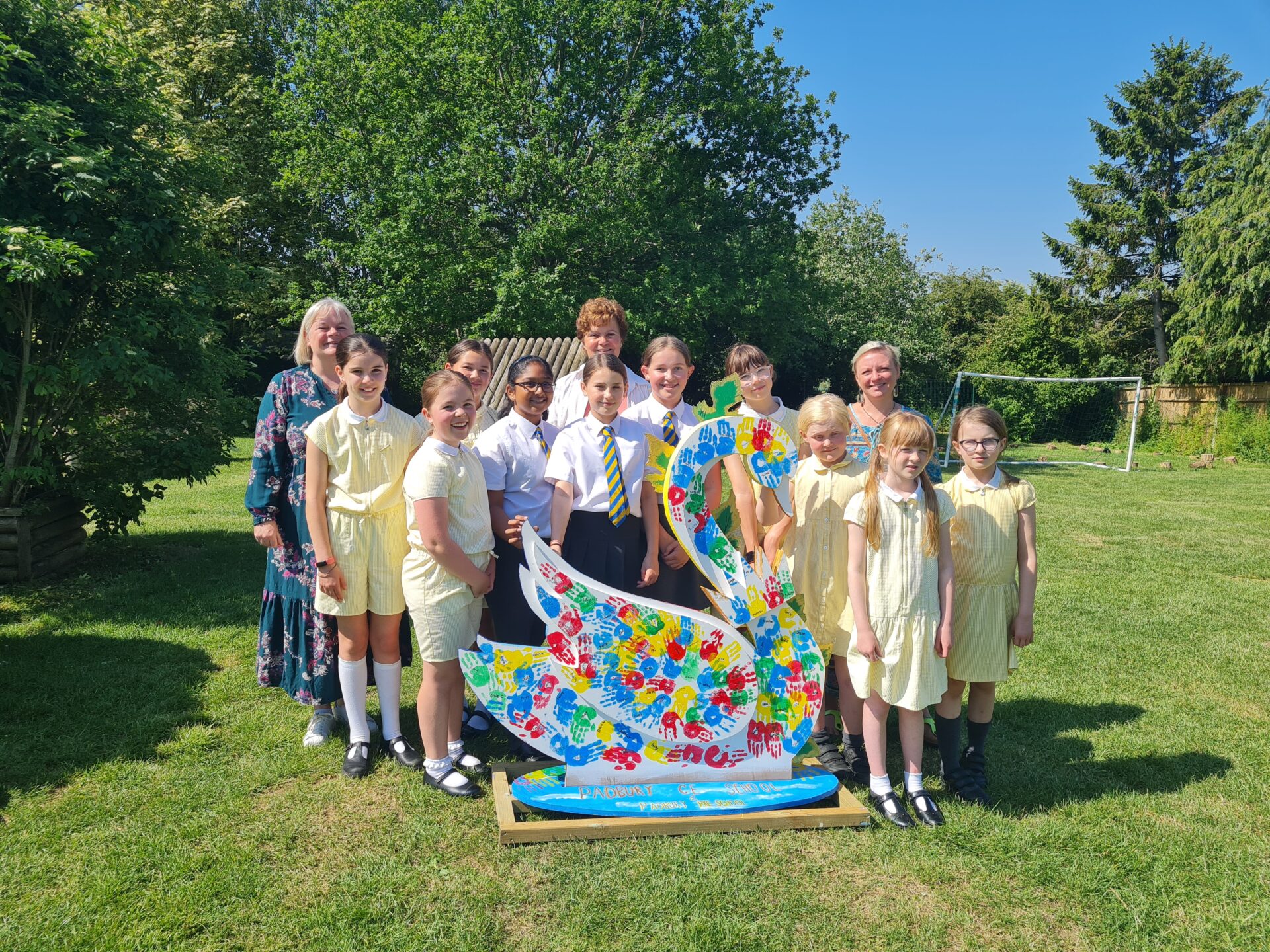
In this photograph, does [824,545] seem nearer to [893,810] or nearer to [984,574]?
[984,574]

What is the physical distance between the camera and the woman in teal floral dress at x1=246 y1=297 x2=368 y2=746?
367 cm

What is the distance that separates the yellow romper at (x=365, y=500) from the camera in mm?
3383

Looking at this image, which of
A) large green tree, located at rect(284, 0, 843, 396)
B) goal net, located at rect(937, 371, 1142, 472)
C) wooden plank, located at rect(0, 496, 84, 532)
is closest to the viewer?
wooden plank, located at rect(0, 496, 84, 532)

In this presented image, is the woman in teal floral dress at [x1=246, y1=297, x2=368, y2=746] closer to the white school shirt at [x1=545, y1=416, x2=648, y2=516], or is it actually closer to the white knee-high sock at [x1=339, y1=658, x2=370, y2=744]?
the white knee-high sock at [x1=339, y1=658, x2=370, y2=744]

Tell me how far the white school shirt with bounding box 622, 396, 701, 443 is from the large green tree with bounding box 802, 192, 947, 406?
20.9 meters

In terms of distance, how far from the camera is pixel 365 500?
3398 mm

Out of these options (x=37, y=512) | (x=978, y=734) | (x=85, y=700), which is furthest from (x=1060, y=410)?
(x=85, y=700)

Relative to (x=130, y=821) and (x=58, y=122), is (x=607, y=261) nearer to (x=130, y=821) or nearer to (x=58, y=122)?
(x=58, y=122)

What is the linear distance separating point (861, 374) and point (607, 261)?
50.1 feet

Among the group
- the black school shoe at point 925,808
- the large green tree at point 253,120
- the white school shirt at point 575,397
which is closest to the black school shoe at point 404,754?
the white school shirt at point 575,397

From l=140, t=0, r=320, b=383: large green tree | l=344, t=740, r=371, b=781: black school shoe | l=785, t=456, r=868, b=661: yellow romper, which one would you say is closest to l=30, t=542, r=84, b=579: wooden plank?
l=344, t=740, r=371, b=781: black school shoe

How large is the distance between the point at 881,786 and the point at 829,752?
438 mm

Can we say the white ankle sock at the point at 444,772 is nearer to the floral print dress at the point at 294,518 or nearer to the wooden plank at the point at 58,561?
the floral print dress at the point at 294,518

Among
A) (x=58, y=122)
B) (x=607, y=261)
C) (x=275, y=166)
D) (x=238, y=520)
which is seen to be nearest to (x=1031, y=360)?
(x=607, y=261)
